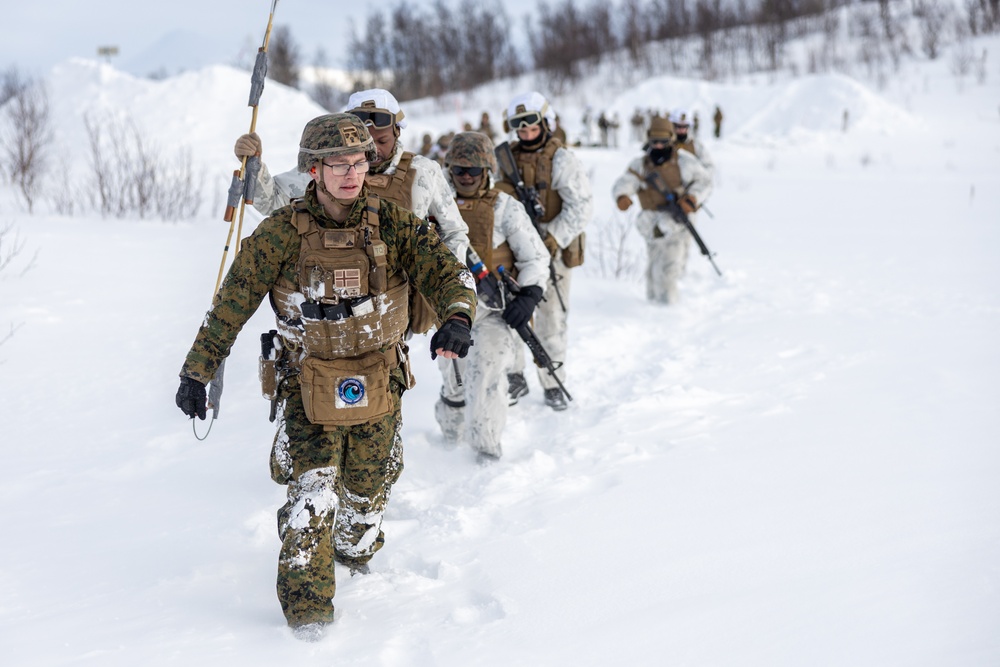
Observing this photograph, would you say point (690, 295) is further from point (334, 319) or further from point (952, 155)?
point (952, 155)

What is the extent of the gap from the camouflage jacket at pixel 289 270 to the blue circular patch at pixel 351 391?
0.37 meters

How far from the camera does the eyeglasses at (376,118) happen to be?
381 centimetres

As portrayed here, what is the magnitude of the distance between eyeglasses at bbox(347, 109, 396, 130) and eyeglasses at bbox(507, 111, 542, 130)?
145cm

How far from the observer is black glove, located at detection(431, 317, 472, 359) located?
271 centimetres

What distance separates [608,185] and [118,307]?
11242 millimetres

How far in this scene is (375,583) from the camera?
310 cm

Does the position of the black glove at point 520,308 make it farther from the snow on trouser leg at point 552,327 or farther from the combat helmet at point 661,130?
the combat helmet at point 661,130

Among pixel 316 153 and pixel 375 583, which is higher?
pixel 316 153

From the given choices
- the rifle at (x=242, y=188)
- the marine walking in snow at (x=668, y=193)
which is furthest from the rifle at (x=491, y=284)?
the marine walking in snow at (x=668, y=193)

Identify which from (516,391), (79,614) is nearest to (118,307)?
(516,391)

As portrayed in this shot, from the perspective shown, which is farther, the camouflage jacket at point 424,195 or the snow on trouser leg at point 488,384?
the snow on trouser leg at point 488,384

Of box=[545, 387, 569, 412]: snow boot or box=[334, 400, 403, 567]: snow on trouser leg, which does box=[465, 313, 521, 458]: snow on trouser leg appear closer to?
box=[545, 387, 569, 412]: snow boot

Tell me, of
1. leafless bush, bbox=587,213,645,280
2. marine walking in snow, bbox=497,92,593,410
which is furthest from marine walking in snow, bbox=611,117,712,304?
marine walking in snow, bbox=497,92,593,410

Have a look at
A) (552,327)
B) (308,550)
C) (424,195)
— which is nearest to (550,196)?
(552,327)
